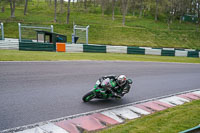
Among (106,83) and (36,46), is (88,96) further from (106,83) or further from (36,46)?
(36,46)

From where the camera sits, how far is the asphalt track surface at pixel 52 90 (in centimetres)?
617

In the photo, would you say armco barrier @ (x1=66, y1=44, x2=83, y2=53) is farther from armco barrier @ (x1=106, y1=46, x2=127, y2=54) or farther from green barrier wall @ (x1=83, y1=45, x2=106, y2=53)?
armco barrier @ (x1=106, y1=46, x2=127, y2=54)

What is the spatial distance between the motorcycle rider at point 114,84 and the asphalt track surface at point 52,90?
0.46 metres

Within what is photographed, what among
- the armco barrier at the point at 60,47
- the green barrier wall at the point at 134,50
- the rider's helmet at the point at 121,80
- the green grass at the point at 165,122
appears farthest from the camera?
the green barrier wall at the point at 134,50

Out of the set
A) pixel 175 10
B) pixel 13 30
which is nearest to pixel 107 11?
pixel 175 10

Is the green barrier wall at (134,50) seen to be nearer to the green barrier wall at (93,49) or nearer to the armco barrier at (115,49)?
the armco barrier at (115,49)

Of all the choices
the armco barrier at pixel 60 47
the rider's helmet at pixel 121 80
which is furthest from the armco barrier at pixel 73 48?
the rider's helmet at pixel 121 80

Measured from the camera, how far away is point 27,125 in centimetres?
541

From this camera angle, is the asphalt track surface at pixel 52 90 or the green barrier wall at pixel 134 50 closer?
the asphalt track surface at pixel 52 90

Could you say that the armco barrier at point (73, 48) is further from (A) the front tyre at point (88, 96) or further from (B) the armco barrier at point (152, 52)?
(A) the front tyre at point (88, 96)

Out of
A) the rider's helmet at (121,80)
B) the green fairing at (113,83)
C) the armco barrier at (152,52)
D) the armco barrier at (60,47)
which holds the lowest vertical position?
the armco barrier at (152,52)

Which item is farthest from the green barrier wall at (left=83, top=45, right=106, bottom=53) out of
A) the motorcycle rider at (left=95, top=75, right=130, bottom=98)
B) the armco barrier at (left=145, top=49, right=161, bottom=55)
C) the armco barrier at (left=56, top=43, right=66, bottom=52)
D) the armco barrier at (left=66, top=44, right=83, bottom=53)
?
the motorcycle rider at (left=95, top=75, right=130, bottom=98)

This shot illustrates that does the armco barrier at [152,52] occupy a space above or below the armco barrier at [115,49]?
below

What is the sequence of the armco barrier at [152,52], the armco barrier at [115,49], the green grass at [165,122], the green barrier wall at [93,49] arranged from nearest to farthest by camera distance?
the green grass at [165,122] < the green barrier wall at [93,49] < the armco barrier at [115,49] < the armco barrier at [152,52]
